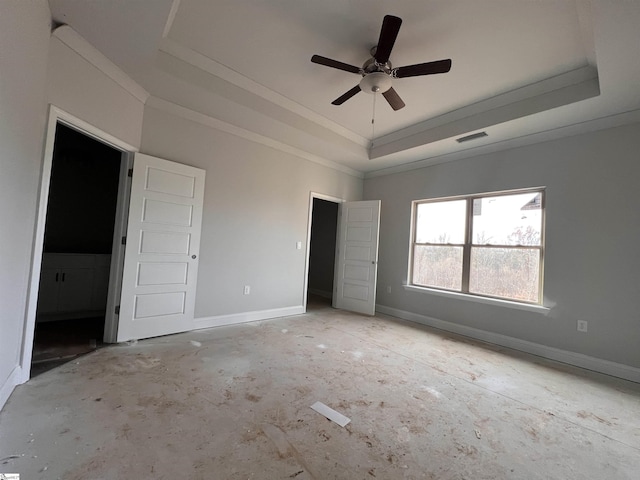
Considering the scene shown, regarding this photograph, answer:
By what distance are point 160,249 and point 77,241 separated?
1.94 meters

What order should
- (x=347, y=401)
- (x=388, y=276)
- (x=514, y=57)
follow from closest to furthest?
1. (x=347, y=401)
2. (x=514, y=57)
3. (x=388, y=276)

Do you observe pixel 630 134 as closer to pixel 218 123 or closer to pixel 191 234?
pixel 218 123

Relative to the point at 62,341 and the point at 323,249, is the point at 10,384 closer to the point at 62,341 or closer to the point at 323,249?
the point at 62,341

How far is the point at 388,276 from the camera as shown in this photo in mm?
4957

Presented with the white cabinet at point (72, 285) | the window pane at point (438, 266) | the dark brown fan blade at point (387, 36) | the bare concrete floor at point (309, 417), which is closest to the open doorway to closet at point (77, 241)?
the white cabinet at point (72, 285)

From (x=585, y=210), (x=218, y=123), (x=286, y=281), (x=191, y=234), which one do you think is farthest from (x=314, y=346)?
(x=585, y=210)

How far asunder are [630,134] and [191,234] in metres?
5.11

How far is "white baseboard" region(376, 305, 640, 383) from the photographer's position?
2746mm

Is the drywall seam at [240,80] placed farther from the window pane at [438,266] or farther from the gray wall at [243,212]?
the window pane at [438,266]

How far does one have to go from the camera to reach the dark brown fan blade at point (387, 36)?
1.83 m

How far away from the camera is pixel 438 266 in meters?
4.40

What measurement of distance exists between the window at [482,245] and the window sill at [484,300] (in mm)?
99

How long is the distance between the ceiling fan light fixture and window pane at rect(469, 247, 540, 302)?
277cm

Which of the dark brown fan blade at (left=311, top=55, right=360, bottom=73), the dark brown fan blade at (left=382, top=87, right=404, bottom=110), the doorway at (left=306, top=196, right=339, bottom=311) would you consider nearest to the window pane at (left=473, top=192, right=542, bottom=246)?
the dark brown fan blade at (left=382, top=87, right=404, bottom=110)
